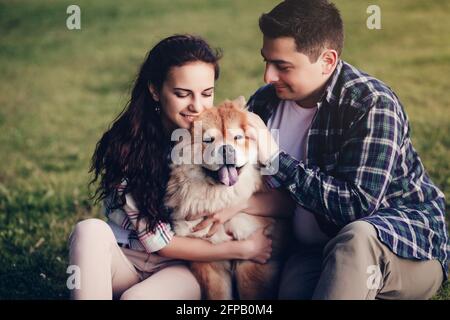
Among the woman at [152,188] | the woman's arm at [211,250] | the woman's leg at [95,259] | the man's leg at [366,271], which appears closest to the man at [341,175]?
the man's leg at [366,271]

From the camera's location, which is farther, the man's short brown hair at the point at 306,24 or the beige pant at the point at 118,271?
the man's short brown hair at the point at 306,24

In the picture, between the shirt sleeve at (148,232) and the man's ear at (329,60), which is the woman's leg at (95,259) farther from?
the man's ear at (329,60)

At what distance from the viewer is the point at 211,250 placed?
2.95 metres

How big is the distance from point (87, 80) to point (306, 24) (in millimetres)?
6912

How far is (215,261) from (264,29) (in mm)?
1269

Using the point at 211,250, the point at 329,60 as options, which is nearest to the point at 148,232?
the point at 211,250

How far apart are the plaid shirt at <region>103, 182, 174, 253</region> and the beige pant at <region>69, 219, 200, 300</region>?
0.34 feet

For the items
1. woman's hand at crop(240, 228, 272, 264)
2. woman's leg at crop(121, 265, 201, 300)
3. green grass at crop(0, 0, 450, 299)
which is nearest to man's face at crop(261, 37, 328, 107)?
woman's hand at crop(240, 228, 272, 264)

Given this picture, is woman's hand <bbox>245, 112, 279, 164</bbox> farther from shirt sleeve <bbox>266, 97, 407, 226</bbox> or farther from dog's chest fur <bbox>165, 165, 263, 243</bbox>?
dog's chest fur <bbox>165, 165, 263, 243</bbox>

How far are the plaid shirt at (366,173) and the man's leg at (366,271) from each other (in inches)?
2.4

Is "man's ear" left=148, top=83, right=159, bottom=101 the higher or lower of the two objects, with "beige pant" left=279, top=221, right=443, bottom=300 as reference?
higher

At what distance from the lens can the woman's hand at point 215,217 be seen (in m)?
2.98

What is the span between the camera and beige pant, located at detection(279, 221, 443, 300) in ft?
7.93
